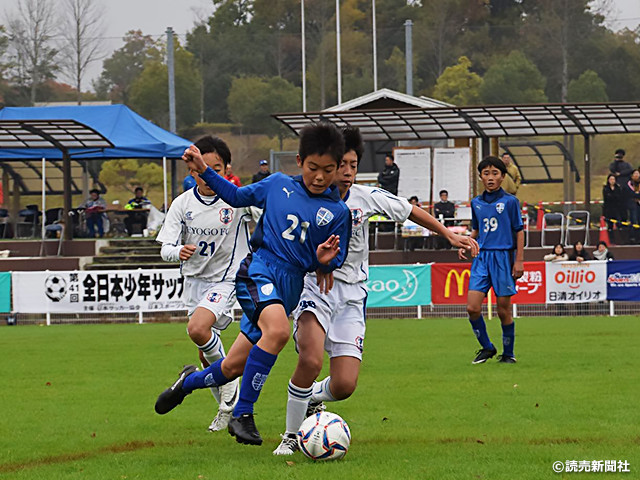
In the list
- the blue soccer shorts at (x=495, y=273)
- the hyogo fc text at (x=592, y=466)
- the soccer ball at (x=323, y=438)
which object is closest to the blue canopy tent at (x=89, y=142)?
the blue soccer shorts at (x=495, y=273)

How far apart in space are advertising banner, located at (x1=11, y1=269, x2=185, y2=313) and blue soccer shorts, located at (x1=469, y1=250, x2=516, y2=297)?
10939mm

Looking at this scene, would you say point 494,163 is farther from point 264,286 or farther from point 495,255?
point 264,286

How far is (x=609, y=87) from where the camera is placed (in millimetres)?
66688

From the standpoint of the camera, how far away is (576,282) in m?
21.8

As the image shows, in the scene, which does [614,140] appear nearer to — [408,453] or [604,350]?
[604,350]

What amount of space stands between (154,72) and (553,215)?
41.7m

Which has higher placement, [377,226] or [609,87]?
[609,87]

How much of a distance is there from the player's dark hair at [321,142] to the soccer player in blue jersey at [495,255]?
19.5 ft

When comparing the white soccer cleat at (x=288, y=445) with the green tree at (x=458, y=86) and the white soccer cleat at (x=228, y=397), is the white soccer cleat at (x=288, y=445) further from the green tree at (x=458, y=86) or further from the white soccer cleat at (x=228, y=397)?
the green tree at (x=458, y=86)

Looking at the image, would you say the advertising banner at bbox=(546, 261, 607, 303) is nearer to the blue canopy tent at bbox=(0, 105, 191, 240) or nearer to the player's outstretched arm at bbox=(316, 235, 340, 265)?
the blue canopy tent at bbox=(0, 105, 191, 240)

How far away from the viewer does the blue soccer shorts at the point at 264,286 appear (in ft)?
21.7

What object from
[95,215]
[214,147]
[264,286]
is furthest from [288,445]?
[95,215]

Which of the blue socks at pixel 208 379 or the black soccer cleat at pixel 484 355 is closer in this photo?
the blue socks at pixel 208 379

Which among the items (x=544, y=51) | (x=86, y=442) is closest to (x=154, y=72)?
(x=544, y=51)
